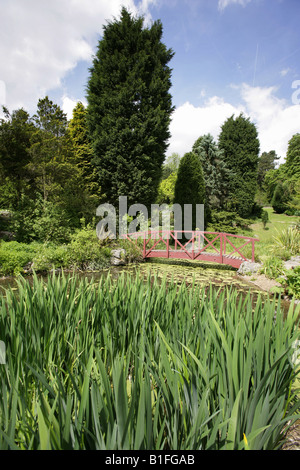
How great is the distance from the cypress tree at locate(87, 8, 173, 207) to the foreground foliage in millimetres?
9283

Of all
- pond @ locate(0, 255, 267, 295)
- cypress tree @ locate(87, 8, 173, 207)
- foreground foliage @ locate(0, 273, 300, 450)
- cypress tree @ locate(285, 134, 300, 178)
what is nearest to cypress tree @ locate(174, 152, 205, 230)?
cypress tree @ locate(87, 8, 173, 207)

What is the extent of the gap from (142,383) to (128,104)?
465 inches

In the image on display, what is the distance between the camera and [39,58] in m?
3.27

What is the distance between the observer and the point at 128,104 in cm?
1094

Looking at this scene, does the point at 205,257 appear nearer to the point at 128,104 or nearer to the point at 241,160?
the point at 128,104

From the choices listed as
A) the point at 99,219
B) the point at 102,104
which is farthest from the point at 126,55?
the point at 99,219

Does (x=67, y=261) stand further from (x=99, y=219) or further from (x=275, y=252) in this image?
(x=275, y=252)

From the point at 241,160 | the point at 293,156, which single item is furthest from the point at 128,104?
A: the point at 293,156

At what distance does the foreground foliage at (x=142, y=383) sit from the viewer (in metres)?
1.01

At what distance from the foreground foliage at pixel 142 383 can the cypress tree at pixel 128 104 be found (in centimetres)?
928

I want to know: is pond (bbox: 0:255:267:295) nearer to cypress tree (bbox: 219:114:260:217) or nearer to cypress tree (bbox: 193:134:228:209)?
cypress tree (bbox: 193:134:228:209)

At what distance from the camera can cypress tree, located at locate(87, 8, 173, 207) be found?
10.8 metres

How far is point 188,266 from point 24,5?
7485 mm

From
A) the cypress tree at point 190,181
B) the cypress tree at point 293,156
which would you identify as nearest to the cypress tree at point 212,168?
the cypress tree at point 190,181
